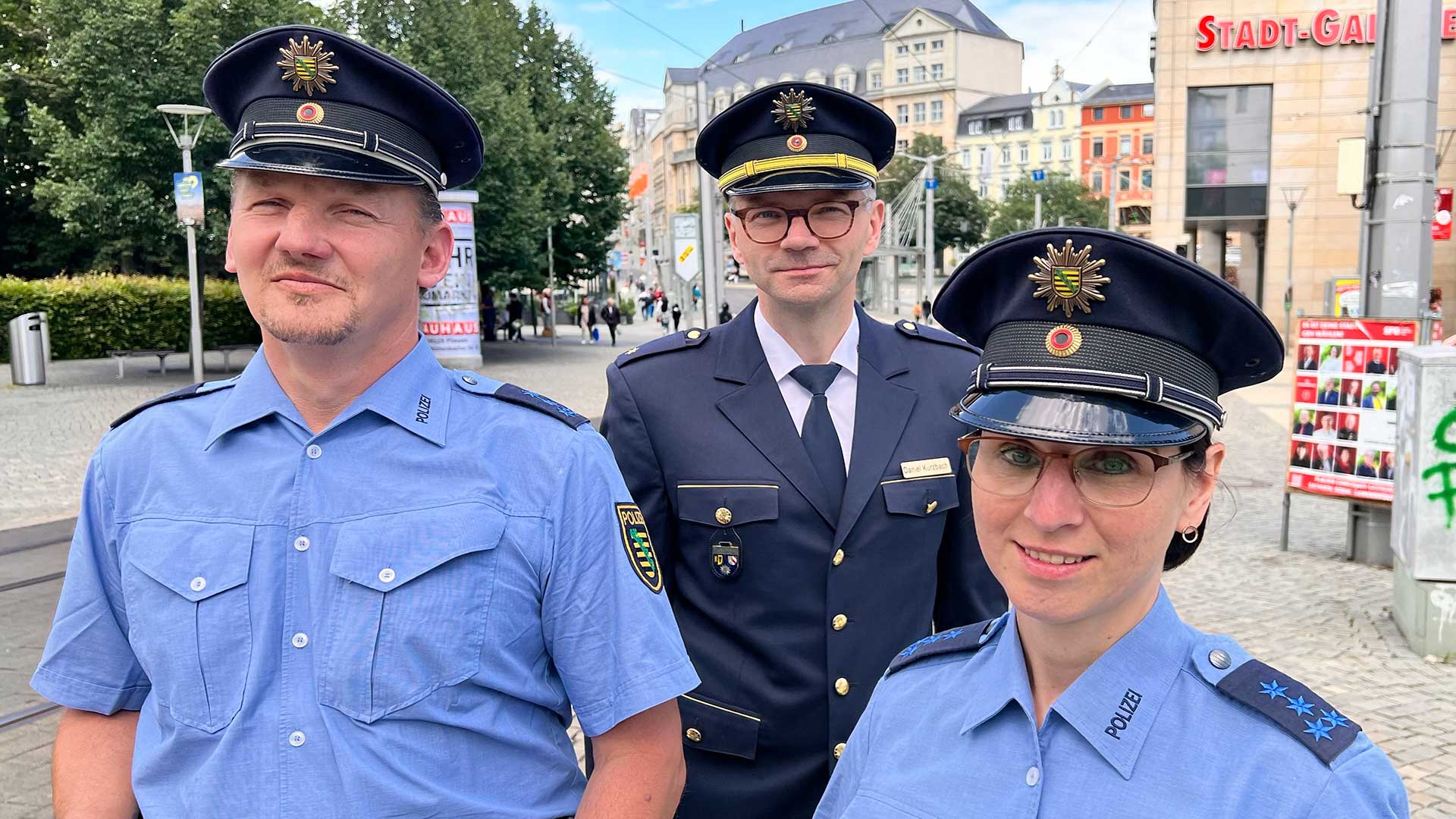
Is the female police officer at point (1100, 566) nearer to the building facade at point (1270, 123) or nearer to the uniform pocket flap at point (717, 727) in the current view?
the uniform pocket flap at point (717, 727)

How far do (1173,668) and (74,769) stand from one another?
1685 millimetres

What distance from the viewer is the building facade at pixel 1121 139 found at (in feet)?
315

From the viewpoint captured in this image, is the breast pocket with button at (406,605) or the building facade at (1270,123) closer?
the breast pocket with button at (406,605)

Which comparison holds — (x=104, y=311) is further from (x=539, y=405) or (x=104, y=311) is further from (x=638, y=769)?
(x=638, y=769)

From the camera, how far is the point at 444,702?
178cm

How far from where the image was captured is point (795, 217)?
2654mm

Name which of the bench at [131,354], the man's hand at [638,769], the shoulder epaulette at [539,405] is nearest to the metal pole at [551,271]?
the bench at [131,354]

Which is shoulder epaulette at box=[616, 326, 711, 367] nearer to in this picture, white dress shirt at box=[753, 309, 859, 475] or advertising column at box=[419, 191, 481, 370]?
white dress shirt at box=[753, 309, 859, 475]

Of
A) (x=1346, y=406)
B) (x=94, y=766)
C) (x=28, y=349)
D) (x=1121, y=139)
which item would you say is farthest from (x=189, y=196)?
(x=1121, y=139)

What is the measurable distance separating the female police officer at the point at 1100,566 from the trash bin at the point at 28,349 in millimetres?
22722

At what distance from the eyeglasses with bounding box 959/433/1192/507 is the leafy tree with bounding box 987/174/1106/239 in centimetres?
6654

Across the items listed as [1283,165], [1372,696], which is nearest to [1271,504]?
[1372,696]

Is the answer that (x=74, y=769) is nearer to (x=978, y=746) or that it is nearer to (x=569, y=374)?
(x=978, y=746)

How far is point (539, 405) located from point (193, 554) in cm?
60
